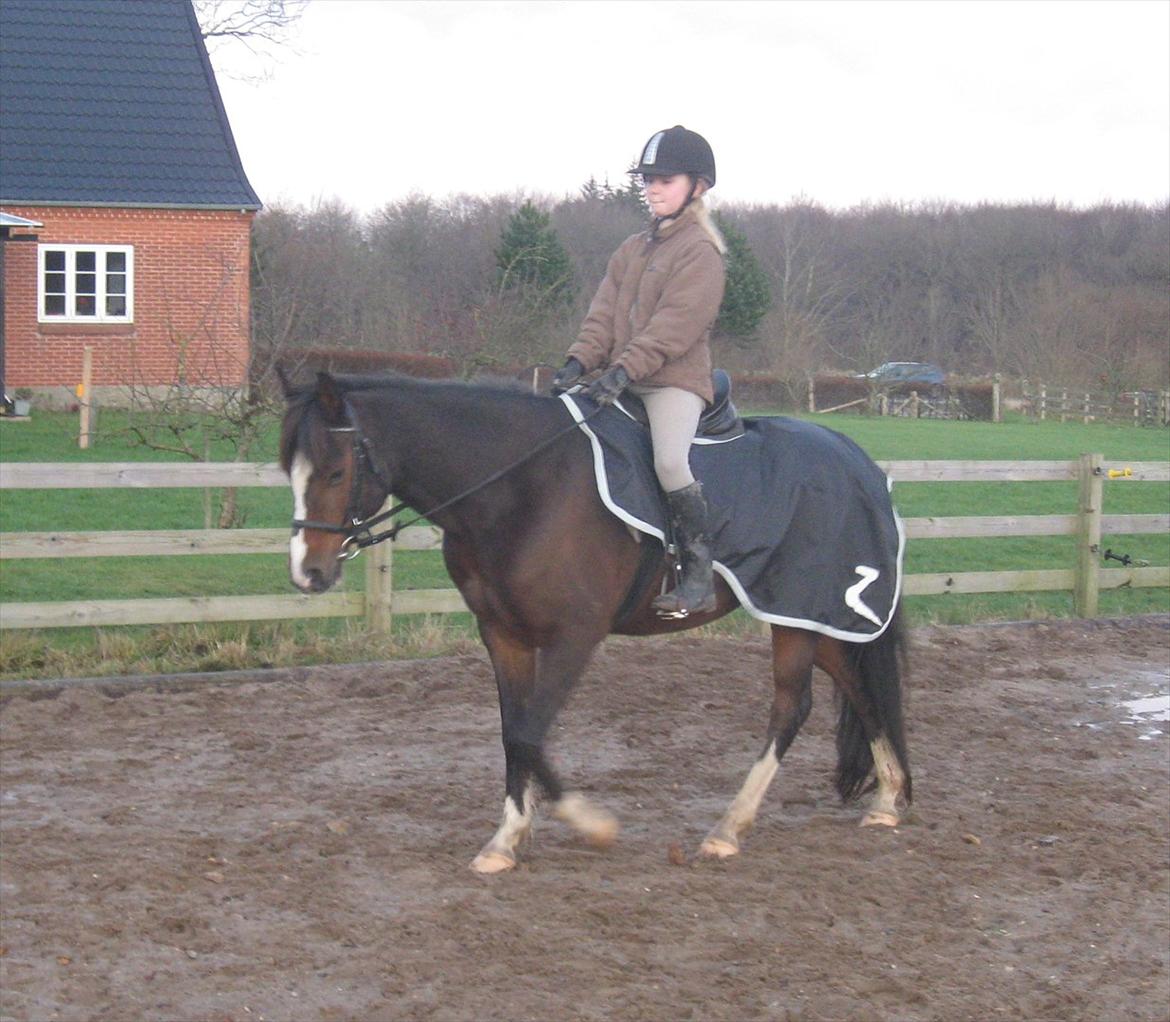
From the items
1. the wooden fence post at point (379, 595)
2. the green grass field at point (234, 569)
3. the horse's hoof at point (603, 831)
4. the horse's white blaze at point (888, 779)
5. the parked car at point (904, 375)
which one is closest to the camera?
the horse's hoof at point (603, 831)

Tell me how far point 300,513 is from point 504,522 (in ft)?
2.37

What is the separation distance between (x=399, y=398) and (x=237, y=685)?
341 centimetres

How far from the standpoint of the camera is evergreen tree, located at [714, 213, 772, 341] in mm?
51000

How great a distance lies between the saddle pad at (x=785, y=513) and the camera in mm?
4969

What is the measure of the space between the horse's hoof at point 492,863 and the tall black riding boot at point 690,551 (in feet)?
3.53

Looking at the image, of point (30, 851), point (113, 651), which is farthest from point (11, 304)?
point (30, 851)

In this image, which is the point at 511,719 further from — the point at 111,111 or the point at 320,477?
the point at 111,111

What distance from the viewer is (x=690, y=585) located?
Result: 5016 mm

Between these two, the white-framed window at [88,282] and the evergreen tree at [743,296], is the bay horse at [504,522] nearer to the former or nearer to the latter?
the white-framed window at [88,282]

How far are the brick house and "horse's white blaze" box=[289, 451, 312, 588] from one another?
20486 millimetres

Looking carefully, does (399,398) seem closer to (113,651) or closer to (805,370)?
(113,651)

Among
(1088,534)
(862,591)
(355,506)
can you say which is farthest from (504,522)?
(1088,534)

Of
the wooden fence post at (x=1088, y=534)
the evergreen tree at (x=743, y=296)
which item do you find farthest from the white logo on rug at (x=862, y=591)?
the evergreen tree at (x=743, y=296)

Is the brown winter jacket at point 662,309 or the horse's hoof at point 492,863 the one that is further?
the brown winter jacket at point 662,309
